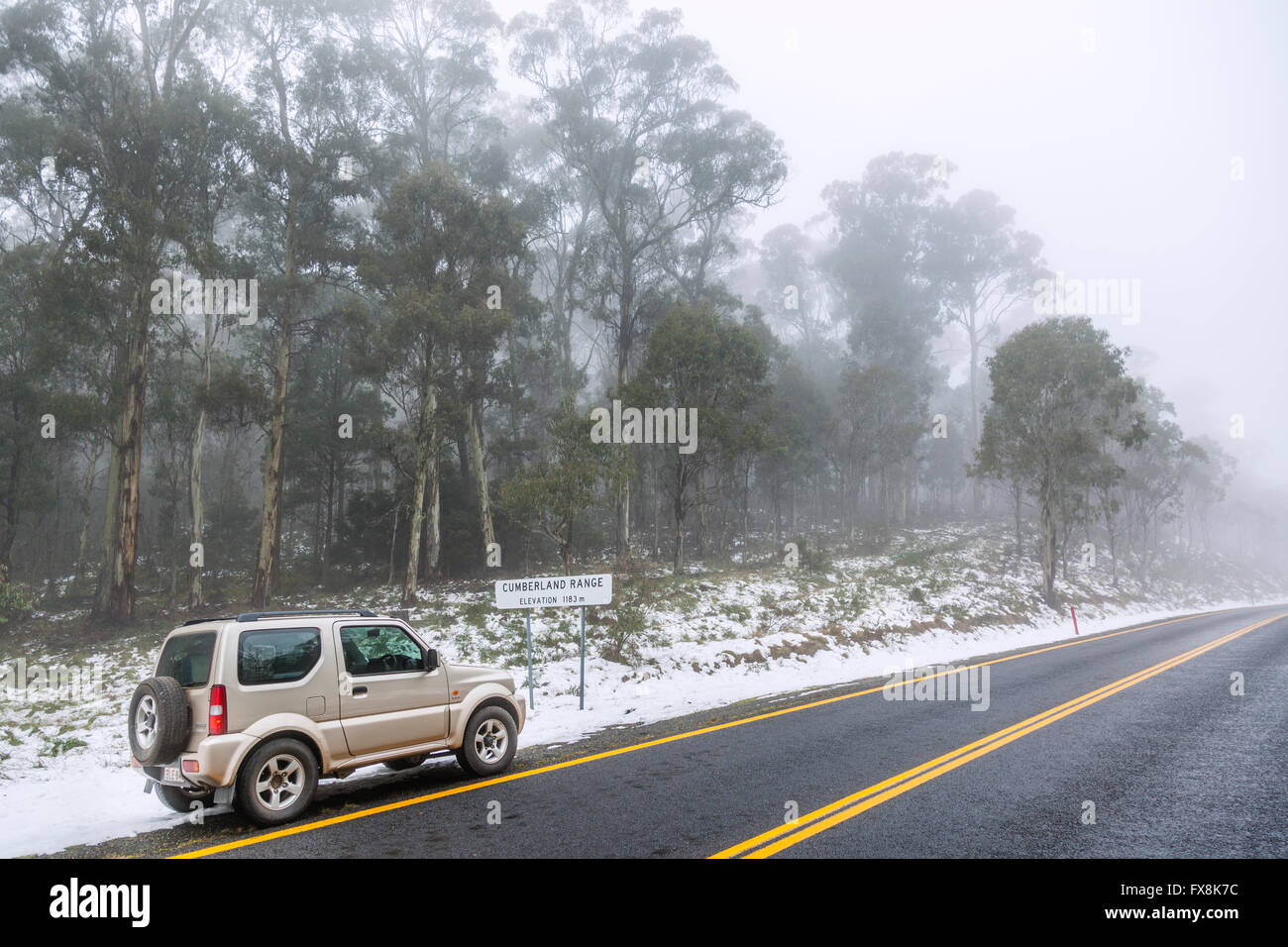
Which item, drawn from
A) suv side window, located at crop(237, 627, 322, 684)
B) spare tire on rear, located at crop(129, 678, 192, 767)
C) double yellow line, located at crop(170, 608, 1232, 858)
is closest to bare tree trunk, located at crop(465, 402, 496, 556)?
double yellow line, located at crop(170, 608, 1232, 858)

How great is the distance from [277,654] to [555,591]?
19.2 feet

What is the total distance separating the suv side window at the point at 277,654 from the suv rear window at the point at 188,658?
268 millimetres

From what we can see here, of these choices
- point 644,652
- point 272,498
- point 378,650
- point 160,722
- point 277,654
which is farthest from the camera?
point 272,498

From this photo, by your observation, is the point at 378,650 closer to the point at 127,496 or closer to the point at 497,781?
the point at 497,781

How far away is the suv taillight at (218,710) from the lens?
603 cm

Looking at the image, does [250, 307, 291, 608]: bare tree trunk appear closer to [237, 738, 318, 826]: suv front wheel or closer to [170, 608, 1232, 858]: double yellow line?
[170, 608, 1232, 858]: double yellow line

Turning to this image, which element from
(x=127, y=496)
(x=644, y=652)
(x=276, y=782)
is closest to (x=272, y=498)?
(x=127, y=496)

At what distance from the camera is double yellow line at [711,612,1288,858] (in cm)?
525

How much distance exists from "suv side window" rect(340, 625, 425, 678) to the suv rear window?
117 cm

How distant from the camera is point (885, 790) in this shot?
6574mm

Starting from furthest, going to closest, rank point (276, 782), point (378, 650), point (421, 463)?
point (421, 463), point (378, 650), point (276, 782)

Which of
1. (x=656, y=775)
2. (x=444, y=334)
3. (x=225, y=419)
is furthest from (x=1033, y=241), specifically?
(x=656, y=775)

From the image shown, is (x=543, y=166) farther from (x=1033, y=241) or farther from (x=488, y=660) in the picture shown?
(x=1033, y=241)

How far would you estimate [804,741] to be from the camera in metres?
8.77
